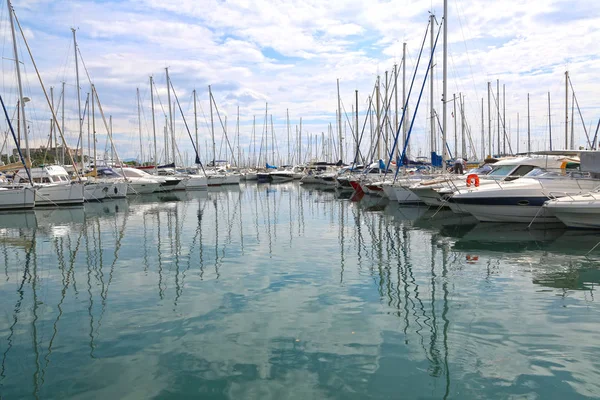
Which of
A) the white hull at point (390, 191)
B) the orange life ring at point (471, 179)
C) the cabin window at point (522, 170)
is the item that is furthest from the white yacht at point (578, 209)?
the white hull at point (390, 191)

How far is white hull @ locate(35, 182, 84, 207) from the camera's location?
1310 inches

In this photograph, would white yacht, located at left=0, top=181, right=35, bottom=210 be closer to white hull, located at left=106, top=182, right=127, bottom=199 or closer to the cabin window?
white hull, located at left=106, top=182, right=127, bottom=199

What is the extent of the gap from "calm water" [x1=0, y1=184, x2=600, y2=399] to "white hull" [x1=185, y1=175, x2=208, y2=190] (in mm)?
36041

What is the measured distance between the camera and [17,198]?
31453mm

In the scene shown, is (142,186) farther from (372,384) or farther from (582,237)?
(372,384)

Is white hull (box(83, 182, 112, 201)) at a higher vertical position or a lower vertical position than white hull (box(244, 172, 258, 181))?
lower

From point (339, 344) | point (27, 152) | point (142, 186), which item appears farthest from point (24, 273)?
point (142, 186)

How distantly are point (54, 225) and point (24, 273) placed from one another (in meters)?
11.6

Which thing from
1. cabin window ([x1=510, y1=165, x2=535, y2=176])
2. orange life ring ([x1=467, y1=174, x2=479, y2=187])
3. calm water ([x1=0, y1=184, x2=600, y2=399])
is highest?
cabin window ([x1=510, y1=165, x2=535, y2=176])

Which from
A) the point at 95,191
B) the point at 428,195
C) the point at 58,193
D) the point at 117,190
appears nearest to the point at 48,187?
the point at 58,193

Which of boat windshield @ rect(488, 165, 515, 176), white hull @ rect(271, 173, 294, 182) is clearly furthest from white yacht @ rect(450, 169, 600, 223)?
white hull @ rect(271, 173, 294, 182)

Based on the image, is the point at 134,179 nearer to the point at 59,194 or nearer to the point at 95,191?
the point at 95,191

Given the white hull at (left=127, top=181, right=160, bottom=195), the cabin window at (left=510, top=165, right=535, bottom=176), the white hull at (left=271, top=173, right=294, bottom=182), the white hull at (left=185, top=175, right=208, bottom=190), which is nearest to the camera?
the cabin window at (left=510, top=165, right=535, bottom=176)

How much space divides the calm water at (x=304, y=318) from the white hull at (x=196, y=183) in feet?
118
